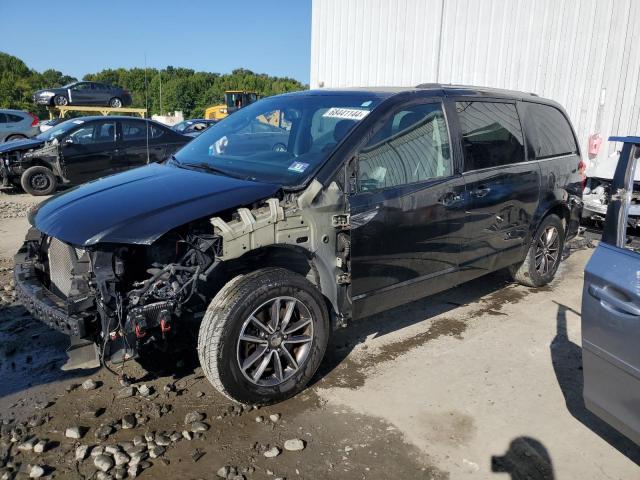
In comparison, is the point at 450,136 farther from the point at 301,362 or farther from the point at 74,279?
the point at 74,279

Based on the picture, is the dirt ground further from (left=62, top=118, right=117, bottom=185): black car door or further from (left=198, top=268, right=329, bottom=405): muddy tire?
(left=62, top=118, right=117, bottom=185): black car door

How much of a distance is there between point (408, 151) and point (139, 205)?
72.0 inches

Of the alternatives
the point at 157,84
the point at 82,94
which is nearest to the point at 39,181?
the point at 82,94

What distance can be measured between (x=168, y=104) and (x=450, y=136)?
56586mm

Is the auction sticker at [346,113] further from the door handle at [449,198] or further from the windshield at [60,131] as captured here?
the windshield at [60,131]

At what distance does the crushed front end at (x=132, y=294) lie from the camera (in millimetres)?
2781

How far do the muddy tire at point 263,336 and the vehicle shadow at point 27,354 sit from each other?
4.20 ft

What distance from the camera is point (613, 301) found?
2316 mm

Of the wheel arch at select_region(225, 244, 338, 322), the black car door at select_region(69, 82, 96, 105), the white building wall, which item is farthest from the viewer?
the black car door at select_region(69, 82, 96, 105)

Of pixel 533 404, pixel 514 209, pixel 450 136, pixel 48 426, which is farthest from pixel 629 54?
pixel 48 426

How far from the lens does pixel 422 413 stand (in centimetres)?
318

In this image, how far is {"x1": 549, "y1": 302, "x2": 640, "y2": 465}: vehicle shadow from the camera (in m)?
2.93

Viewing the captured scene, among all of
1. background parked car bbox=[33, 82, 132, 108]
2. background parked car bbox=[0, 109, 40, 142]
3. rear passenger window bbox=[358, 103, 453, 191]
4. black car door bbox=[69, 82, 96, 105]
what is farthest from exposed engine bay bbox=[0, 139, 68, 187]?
black car door bbox=[69, 82, 96, 105]

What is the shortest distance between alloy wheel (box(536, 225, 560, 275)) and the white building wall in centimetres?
482
